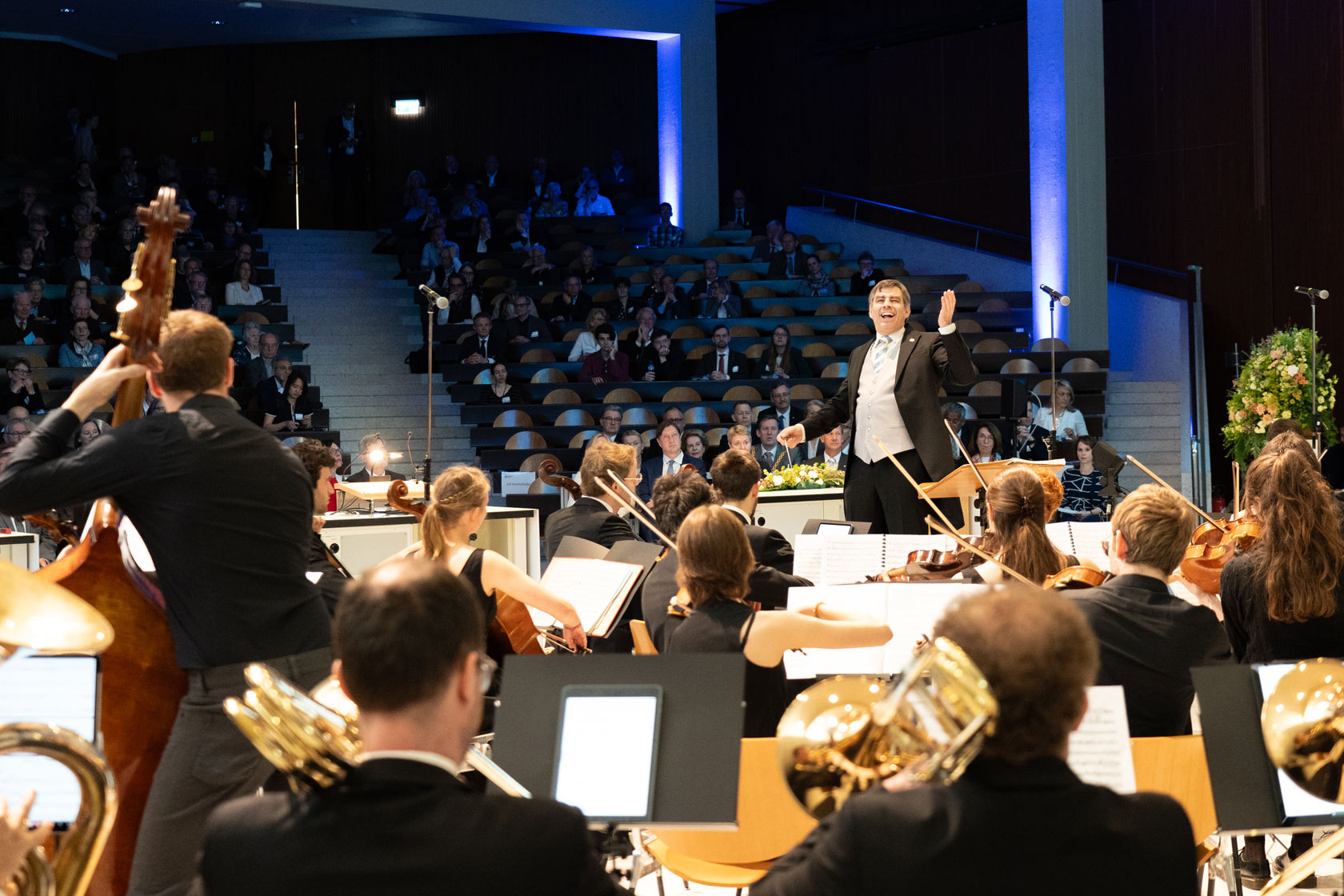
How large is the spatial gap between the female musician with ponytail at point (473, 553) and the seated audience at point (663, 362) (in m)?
7.84

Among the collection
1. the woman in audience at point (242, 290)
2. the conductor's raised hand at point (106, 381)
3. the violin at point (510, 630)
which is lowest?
the violin at point (510, 630)

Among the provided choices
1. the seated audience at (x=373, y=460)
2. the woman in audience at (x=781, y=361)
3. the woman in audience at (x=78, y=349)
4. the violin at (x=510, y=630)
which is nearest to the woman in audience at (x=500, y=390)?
the woman in audience at (x=781, y=361)

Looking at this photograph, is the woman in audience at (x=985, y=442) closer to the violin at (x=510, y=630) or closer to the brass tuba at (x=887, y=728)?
the violin at (x=510, y=630)

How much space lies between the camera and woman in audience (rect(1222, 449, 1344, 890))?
10.3 ft

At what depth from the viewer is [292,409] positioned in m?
10.2

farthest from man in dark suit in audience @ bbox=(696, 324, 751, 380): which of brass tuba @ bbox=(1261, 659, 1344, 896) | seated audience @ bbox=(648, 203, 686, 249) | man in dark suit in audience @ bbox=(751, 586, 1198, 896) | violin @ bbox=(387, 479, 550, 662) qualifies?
man in dark suit in audience @ bbox=(751, 586, 1198, 896)

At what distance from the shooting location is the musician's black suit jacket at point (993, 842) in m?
1.35

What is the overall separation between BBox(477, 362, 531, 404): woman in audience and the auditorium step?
486 cm

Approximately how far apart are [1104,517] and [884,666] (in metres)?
5.74

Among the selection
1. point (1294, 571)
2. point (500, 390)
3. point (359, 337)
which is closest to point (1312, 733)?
point (1294, 571)

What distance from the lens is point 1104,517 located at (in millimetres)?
8570

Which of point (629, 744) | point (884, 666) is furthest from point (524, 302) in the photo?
point (629, 744)

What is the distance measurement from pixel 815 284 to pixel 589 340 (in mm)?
2419

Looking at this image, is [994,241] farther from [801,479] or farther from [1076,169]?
[801,479]
